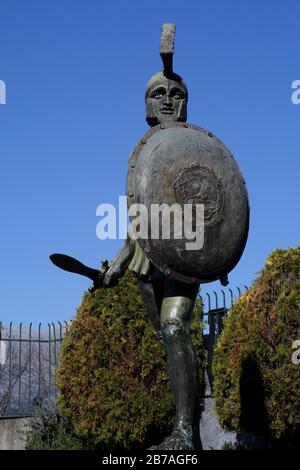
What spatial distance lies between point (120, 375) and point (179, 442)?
14.7 ft

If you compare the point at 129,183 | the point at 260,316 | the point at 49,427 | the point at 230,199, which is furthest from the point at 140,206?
the point at 49,427

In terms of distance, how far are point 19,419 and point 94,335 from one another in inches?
103

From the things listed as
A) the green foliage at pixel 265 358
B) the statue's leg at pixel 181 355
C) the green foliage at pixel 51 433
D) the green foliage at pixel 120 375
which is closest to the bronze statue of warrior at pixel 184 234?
the statue's leg at pixel 181 355

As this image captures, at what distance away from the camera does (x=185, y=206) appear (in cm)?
455

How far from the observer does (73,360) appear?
945cm

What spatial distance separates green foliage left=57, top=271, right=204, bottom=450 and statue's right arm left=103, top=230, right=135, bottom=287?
12.2 ft

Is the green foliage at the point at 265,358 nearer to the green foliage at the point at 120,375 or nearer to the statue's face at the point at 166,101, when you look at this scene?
the green foliage at the point at 120,375

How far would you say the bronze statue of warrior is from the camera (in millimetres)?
4496

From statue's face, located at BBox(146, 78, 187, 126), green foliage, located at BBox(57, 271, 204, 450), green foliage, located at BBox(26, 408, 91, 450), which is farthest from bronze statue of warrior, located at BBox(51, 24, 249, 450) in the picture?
green foliage, located at BBox(26, 408, 91, 450)

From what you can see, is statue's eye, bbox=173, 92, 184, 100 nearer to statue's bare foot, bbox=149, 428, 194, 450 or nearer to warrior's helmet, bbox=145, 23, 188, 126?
warrior's helmet, bbox=145, 23, 188, 126

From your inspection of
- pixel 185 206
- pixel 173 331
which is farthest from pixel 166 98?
pixel 173 331

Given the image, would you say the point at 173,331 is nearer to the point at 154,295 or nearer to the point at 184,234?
the point at 154,295

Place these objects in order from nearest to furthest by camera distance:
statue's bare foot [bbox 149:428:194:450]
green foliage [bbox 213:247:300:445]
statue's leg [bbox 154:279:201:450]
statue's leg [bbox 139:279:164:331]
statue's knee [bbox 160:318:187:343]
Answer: statue's bare foot [bbox 149:428:194:450]
statue's leg [bbox 154:279:201:450]
statue's knee [bbox 160:318:187:343]
statue's leg [bbox 139:279:164:331]
green foliage [bbox 213:247:300:445]
